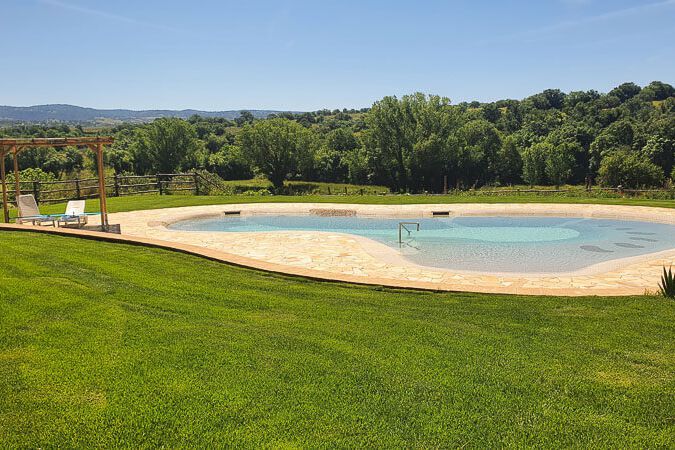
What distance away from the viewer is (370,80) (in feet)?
146

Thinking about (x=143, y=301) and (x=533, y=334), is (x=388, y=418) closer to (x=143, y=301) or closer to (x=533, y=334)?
(x=533, y=334)

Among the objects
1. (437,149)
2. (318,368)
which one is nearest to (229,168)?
(437,149)

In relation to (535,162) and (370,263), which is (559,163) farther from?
(370,263)

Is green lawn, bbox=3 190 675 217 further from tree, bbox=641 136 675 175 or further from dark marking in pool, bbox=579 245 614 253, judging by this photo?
tree, bbox=641 136 675 175

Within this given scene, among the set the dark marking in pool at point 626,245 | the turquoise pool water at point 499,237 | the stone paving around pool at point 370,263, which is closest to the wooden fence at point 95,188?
the stone paving around pool at point 370,263

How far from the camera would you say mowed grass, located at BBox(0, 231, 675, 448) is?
2.74m

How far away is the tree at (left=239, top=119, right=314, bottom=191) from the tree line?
87 millimetres

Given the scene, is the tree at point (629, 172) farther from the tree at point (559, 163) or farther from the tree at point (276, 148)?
the tree at point (276, 148)

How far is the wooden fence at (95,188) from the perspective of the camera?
18.2 metres

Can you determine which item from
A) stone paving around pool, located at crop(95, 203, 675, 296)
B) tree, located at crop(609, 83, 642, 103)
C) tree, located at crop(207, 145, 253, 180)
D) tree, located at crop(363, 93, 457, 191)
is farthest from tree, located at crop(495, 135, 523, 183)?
stone paving around pool, located at crop(95, 203, 675, 296)

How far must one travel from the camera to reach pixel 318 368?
359 centimetres

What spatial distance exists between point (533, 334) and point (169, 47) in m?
27.6

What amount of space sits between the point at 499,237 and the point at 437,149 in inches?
1034

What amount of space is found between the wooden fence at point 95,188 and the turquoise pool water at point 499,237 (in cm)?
631
